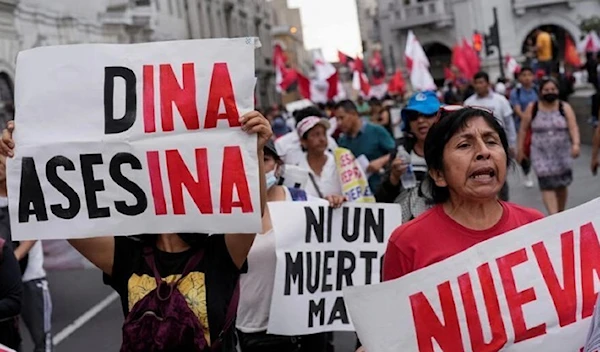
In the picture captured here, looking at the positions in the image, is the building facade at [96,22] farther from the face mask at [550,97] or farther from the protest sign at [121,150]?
the protest sign at [121,150]

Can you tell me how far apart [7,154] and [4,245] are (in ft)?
4.16

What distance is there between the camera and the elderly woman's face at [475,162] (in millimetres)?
3172

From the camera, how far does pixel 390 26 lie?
60750 millimetres

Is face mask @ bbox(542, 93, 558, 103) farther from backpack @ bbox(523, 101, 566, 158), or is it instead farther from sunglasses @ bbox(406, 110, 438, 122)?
sunglasses @ bbox(406, 110, 438, 122)

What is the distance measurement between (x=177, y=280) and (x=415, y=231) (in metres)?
0.88

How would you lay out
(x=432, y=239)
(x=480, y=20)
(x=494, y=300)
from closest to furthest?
(x=494, y=300) < (x=432, y=239) < (x=480, y=20)

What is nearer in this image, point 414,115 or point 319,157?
point 414,115

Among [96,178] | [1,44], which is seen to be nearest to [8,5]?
[1,44]

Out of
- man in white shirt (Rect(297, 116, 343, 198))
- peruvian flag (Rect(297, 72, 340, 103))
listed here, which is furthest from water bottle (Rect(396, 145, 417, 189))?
peruvian flag (Rect(297, 72, 340, 103))

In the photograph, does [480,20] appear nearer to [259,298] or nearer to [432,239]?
[259,298]

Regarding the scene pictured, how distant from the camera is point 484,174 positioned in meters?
3.18

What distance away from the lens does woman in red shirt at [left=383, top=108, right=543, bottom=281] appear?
3.19 m

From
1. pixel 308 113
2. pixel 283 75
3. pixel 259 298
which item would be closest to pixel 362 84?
pixel 283 75

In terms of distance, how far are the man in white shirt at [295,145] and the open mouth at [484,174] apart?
3.87 meters
